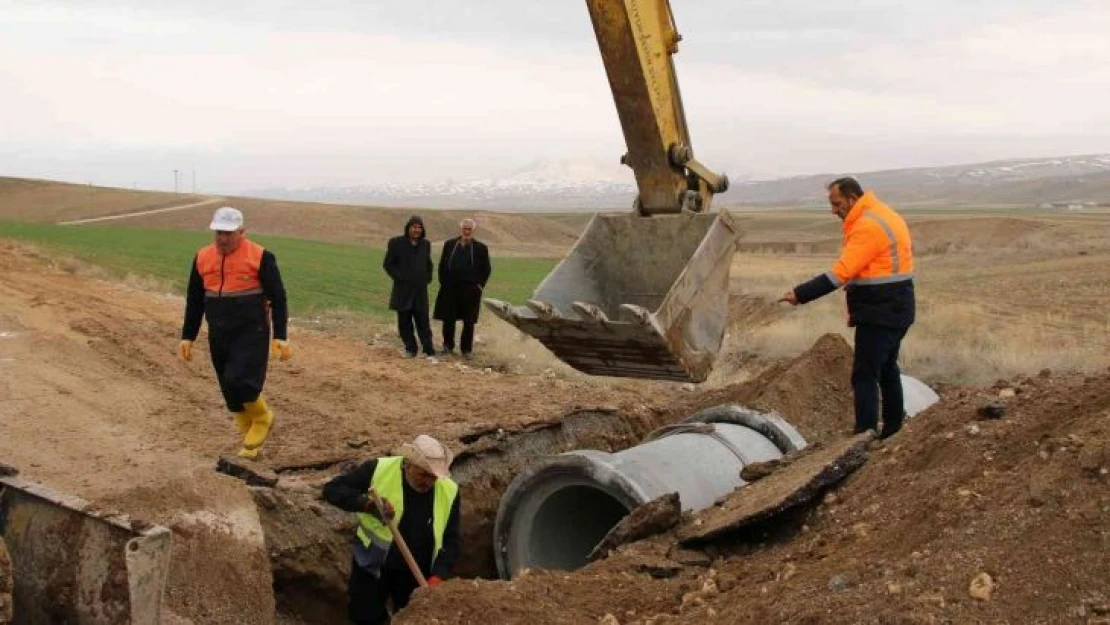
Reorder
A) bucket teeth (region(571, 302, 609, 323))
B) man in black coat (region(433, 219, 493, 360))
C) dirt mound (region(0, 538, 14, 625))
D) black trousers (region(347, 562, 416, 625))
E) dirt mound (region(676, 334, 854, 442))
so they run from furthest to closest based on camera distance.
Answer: man in black coat (region(433, 219, 493, 360)) → dirt mound (region(676, 334, 854, 442)) → bucket teeth (region(571, 302, 609, 323)) → black trousers (region(347, 562, 416, 625)) → dirt mound (region(0, 538, 14, 625))

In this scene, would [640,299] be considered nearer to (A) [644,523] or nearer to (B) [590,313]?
(B) [590,313]

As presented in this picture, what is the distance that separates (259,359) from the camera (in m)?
7.50

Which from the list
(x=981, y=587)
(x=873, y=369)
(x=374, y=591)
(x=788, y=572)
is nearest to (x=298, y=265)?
(x=873, y=369)

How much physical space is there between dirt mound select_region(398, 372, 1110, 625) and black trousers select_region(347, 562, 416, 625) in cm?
97

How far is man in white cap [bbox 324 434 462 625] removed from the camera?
221 inches

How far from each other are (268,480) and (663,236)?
314cm

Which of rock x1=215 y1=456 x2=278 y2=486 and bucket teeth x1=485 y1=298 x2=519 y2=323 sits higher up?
bucket teeth x1=485 y1=298 x2=519 y2=323

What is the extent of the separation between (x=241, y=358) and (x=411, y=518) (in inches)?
87.8

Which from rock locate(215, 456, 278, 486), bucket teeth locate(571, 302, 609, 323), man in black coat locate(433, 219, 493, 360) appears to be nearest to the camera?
rock locate(215, 456, 278, 486)

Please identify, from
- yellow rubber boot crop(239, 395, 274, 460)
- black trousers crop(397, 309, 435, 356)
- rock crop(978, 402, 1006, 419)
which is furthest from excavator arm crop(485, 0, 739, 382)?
black trousers crop(397, 309, 435, 356)

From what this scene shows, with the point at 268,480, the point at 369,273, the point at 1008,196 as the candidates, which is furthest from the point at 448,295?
the point at 1008,196

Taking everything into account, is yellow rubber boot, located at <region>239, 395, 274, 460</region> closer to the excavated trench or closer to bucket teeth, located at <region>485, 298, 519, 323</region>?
the excavated trench

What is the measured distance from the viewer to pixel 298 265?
102 ft

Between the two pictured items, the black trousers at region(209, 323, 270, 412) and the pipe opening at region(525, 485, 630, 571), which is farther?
the black trousers at region(209, 323, 270, 412)
